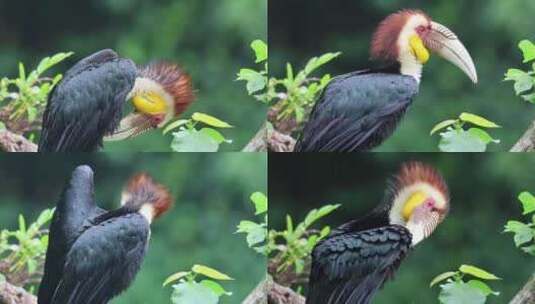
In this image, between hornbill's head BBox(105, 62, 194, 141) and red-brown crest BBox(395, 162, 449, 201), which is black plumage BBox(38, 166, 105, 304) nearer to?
hornbill's head BBox(105, 62, 194, 141)

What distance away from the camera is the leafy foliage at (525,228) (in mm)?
7914

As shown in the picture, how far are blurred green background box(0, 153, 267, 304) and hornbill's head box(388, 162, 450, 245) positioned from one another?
1.71 feet

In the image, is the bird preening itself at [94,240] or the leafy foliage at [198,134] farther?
the leafy foliage at [198,134]

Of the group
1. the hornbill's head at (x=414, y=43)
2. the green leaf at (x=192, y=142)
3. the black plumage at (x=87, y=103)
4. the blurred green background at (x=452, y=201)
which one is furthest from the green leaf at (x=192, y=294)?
the hornbill's head at (x=414, y=43)

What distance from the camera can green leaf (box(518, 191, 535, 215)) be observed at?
312 inches

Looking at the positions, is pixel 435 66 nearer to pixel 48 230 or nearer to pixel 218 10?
pixel 218 10

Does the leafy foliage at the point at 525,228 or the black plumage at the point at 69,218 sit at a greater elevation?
the leafy foliage at the point at 525,228

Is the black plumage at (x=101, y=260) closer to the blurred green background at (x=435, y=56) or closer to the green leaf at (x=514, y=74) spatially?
the blurred green background at (x=435, y=56)

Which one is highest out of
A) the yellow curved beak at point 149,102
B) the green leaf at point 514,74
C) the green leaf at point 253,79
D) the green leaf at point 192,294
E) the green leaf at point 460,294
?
the green leaf at point 514,74

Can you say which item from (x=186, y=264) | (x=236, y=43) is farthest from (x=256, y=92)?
(x=186, y=264)

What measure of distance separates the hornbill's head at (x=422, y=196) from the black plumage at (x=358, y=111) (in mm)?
→ 167

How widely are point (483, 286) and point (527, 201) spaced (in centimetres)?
35

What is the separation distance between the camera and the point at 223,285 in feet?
26.1

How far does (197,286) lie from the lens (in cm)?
796
